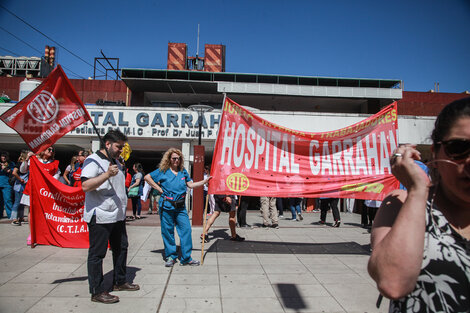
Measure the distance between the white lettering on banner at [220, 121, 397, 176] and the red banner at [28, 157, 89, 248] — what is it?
11.0 ft

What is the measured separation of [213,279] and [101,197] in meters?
2.06

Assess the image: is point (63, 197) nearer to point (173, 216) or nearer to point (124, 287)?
point (173, 216)

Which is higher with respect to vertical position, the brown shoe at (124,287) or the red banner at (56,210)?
the red banner at (56,210)

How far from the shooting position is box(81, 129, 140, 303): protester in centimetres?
375

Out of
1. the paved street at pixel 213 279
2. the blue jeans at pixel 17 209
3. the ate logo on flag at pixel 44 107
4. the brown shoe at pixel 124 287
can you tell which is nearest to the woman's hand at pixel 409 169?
the paved street at pixel 213 279

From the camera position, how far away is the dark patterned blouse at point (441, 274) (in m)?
1.19

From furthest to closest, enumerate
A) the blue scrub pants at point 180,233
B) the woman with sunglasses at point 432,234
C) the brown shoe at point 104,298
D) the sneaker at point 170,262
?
the blue scrub pants at point 180,233 < the sneaker at point 170,262 < the brown shoe at point 104,298 < the woman with sunglasses at point 432,234

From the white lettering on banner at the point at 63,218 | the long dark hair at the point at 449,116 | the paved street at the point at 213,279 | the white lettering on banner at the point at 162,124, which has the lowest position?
the paved street at the point at 213,279

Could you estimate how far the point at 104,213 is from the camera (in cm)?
385

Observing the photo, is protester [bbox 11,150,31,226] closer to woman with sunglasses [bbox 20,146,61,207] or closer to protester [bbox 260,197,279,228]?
woman with sunglasses [bbox 20,146,61,207]

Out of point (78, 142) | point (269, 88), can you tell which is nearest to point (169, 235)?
point (78, 142)

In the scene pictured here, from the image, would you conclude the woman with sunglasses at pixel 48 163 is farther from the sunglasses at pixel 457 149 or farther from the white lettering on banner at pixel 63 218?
the sunglasses at pixel 457 149

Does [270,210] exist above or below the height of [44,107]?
below

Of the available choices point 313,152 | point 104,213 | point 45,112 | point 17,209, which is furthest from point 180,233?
point 17,209
